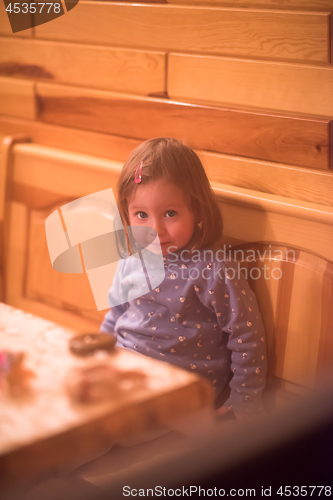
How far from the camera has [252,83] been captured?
0.92m

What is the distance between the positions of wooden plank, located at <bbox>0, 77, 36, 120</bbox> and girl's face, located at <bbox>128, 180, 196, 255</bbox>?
0.62 m

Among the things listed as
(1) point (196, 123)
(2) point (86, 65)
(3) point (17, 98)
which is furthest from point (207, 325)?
(3) point (17, 98)

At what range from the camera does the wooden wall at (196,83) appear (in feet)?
2.82

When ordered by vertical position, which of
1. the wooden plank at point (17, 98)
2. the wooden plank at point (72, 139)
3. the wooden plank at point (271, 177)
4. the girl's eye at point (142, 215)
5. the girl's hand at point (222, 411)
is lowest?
the girl's hand at point (222, 411)

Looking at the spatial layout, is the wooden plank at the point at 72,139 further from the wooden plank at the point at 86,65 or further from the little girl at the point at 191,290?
the little girl at the point at 191,290

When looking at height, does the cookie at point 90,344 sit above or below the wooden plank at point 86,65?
below

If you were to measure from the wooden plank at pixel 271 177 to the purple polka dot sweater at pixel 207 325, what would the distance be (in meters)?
0.17

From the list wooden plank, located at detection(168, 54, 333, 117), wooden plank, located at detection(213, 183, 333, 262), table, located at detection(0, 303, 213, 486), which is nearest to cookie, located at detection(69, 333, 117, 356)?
table, located at detection(0, 303, 213, 486)

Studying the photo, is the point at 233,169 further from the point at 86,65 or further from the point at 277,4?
the point at 86,65

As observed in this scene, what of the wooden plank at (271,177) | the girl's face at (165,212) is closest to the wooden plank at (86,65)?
the wooden plank at (271,177)

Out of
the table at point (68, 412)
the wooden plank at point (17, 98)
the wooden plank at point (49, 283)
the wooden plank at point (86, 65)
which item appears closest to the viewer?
the table at point (68, 412)

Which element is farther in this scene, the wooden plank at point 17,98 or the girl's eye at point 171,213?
the wooden plank at point 17,98

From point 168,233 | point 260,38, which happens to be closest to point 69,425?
point 168,233

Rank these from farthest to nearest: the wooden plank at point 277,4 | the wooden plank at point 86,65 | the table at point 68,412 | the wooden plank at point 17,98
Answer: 1. the wooden plank at point 17,98
2. the wooden plank at point 86,65
3. the wooden plank at point 277,4
4. the table at point 68,412
